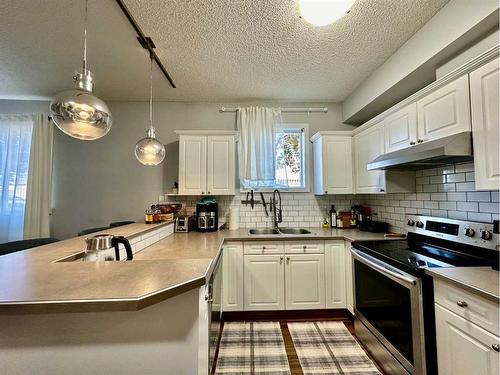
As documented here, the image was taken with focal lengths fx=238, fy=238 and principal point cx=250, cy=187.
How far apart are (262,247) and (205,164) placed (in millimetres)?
1202

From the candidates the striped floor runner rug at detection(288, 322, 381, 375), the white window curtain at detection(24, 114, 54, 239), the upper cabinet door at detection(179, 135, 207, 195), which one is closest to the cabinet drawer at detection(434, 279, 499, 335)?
the striped floor runner rug at detection(288, 322, 381, 375)

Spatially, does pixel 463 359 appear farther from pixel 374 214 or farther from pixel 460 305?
pixel 374 214

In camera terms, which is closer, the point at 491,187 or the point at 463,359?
the point at 463,359

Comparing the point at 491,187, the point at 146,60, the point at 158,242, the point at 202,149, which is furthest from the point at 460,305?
the point at 146,60

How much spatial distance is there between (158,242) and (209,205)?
2.63 ft

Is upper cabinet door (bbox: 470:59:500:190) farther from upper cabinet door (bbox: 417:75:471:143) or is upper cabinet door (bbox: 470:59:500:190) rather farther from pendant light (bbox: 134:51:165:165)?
pendant light (bbox: 134:51:165:165)

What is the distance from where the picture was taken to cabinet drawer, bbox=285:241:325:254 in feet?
8.36

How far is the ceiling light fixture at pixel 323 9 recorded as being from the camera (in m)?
1.33

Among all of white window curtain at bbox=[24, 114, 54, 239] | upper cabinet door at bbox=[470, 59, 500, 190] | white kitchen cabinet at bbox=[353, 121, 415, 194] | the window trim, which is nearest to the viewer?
upper cabinet door at bbox=[470, 59, 500, 190]

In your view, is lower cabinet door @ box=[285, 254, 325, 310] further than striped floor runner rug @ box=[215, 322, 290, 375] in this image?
Yes

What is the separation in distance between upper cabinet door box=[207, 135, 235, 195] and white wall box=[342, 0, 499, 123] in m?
1.68

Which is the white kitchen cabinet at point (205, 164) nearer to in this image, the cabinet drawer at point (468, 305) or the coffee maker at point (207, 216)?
the coffee maker at point (207, 216)

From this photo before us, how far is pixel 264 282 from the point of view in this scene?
253 centimetres

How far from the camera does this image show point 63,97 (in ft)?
3.66
